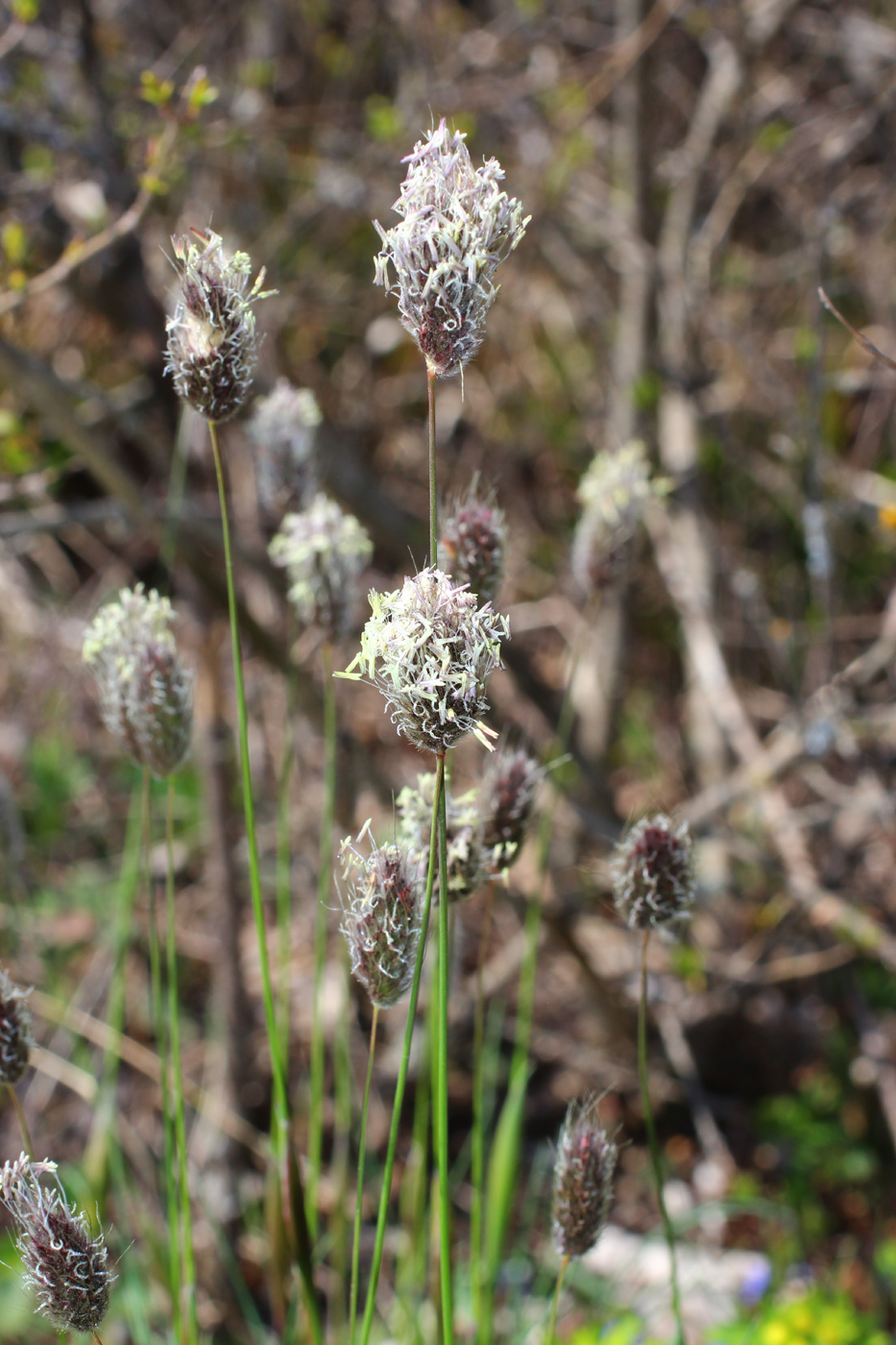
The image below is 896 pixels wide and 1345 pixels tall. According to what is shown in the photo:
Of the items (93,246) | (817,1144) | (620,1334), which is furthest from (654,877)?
(817,1144)

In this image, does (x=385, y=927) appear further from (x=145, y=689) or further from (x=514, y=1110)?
(x=514, y=1110)

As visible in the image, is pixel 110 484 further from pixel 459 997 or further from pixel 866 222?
pixel 866 222

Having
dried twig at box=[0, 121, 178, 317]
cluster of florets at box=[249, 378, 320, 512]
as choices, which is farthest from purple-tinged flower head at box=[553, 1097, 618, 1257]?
dried twig at box=[0, 121, 178, 317]

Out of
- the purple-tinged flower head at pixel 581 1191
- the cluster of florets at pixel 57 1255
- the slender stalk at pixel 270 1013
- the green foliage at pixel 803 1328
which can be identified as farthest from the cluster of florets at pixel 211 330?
the green foliage at pixel 803 1328

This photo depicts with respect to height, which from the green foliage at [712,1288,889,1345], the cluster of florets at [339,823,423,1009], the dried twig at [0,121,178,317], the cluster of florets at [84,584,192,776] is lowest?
the green foliage at [712,1288,889,1345]

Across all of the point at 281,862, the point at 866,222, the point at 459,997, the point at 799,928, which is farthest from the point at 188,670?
the point at 866,222

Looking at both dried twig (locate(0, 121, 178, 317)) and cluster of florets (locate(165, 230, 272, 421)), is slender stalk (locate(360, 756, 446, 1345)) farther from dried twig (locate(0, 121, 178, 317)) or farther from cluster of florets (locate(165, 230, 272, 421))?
dried twig (locate(0, 121, 178, 317))
